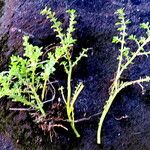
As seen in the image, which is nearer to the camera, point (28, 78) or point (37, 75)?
point (28, 78)

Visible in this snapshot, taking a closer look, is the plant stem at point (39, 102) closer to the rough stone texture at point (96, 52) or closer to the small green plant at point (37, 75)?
the small green plant at point (37, 75)

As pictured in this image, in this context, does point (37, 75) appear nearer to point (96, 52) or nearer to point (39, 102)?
point (39, 102)

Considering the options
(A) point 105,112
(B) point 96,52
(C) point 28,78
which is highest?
(B) point 96,52

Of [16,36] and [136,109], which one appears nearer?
[136,109]

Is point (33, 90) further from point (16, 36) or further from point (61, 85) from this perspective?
point (16, 36)

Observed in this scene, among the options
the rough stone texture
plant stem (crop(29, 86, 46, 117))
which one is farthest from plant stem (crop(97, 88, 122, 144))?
plant stem (crop(29, 86, 46, 117))

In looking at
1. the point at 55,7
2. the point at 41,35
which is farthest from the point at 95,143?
the point at 55,7

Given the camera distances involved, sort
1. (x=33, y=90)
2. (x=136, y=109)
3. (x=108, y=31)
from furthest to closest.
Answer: (x=108, y=31)
(x=136, y=109)
(x=33, y=90)

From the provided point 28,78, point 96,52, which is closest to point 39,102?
point 28,78

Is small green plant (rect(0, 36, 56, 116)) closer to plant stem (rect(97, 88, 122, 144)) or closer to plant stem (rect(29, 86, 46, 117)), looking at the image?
plant stem (rect(29, 86, 46, 117))
